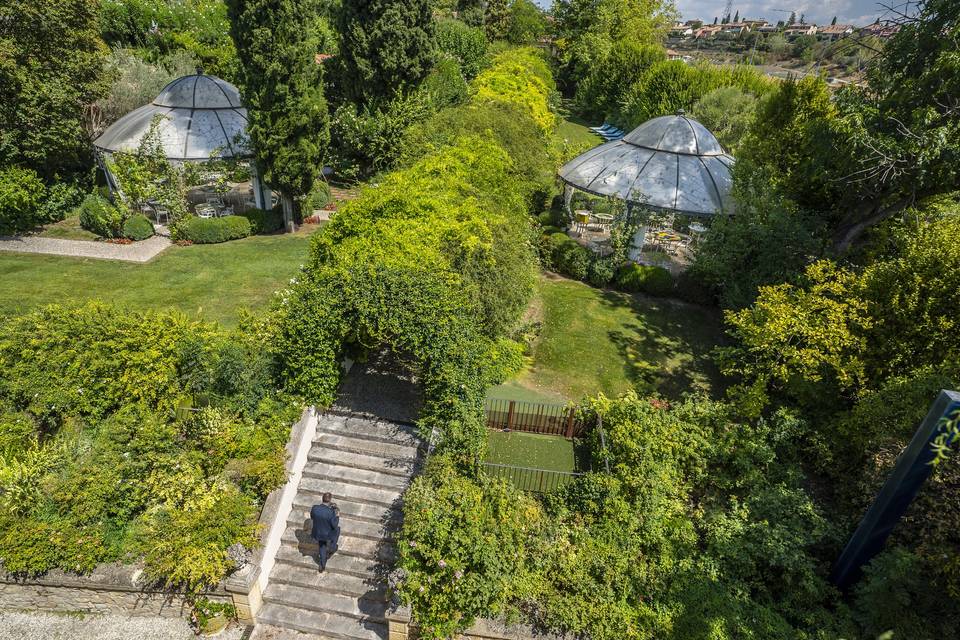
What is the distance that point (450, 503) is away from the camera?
8430 millimetres

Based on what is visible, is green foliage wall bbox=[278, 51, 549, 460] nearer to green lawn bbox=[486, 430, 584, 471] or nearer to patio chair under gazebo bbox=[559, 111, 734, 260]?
green lawn bbox=[486, 430, 584, 471]

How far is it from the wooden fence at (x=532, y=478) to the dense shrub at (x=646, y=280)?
11.0 meters

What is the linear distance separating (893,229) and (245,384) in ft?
56.5

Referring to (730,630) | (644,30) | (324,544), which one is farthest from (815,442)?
(644,30)

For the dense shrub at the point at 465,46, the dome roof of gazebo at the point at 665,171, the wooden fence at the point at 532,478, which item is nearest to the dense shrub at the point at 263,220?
the dome roof of gazebo at the point at 665,171

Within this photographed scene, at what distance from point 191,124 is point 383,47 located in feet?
33.3

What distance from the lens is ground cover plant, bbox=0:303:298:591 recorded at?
8.29m

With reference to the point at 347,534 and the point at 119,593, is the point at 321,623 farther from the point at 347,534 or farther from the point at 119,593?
the point at 119,593

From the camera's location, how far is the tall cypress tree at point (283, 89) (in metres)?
18.2

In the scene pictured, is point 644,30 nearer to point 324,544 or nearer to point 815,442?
point 815,442

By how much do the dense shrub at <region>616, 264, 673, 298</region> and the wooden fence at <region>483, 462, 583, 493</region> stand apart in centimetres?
1104

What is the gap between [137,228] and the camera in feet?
68.4

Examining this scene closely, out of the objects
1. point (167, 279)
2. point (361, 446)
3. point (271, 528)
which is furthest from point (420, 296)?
point (167, 279)

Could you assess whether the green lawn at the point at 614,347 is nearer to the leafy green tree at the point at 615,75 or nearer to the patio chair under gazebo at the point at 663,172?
the patio chair under gazebo at the point at 663,172
